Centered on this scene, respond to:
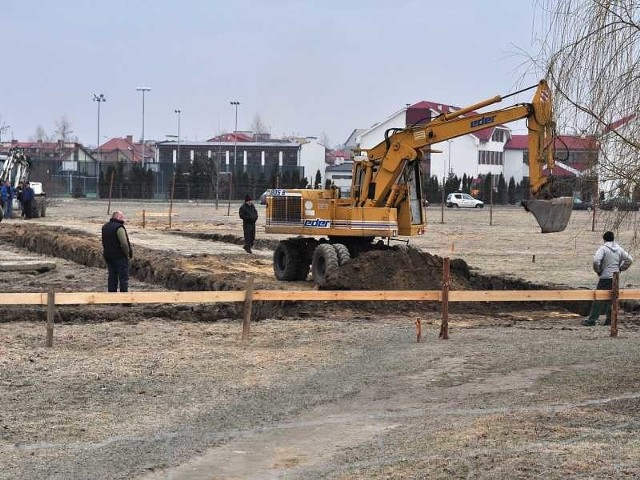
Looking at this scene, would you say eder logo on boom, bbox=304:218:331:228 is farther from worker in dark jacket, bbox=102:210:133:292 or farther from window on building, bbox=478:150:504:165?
window on building, bbox=478:150:504:165

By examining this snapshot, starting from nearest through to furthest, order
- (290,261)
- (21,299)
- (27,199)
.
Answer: (21,299) < (290,261) < (27,199)

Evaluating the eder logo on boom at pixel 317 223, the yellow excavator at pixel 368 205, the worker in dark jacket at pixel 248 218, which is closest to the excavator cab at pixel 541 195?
the yellow excavator at pixel 368 205

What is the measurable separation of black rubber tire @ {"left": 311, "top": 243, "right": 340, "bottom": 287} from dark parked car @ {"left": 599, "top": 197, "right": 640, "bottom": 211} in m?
11.4

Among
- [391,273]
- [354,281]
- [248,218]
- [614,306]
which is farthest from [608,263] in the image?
[248,218]

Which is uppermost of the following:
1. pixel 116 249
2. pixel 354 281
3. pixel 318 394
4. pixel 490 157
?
pixel 490 157

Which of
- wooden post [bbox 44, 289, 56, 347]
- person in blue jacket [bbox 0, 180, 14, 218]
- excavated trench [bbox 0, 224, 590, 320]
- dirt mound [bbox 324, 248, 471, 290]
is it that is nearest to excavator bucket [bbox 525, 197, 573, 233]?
excavated trench [bbox 0, 224, 590, 320]

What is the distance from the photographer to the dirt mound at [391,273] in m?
20.0

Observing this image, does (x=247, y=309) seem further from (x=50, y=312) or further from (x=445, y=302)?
(x=445, y=302)

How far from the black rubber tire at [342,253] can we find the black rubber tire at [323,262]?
8 centimetres

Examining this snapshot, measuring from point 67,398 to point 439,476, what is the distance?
15.7 feet

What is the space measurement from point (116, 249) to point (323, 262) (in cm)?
499

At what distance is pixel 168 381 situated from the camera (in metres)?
11.2

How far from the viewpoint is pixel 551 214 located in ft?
53.1

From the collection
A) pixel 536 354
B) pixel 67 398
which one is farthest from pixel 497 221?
pixel 67 398
